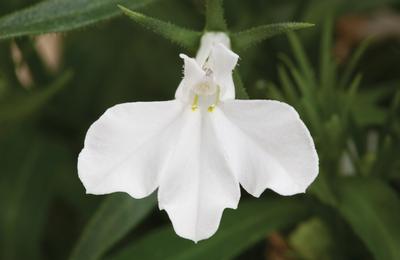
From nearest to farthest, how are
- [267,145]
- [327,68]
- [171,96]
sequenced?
1. [267,145]
2. [327,68]
3. [171,96]

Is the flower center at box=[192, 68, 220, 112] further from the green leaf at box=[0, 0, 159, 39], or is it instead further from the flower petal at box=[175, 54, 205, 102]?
the green leaf at box=[0, 0, 159, 39]

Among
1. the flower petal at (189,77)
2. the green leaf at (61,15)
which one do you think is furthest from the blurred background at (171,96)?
the flower petal at (189,77)

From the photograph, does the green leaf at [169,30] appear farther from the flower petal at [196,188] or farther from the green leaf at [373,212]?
the green leaf at [373,212]

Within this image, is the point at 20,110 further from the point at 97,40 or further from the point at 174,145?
the point at 174,145

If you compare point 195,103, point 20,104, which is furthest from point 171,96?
point 195,103

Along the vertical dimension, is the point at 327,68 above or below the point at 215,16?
below

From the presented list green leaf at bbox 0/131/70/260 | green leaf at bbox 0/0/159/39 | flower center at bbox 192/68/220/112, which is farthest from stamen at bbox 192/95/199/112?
green leaf at bbox 0/131/70/260

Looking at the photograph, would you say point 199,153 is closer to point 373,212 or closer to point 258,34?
point 258,34
